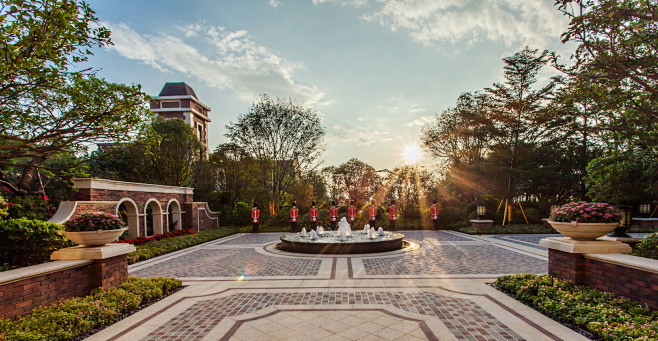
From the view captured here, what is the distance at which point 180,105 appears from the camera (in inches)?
1610

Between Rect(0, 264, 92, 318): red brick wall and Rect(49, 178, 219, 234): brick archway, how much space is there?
4911 mm

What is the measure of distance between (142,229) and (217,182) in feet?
31.8

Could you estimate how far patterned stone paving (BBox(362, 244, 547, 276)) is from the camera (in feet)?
25.6

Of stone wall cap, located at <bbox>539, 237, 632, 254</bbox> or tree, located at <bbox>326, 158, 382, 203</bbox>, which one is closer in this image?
stone wall cap, located at <bbox>539, 237, 632, 254</bbox>

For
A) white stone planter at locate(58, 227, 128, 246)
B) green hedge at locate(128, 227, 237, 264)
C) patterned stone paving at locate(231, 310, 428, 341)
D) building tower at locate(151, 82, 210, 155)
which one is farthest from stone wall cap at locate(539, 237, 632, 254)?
building tower at locate(151, 82, 210, 155)

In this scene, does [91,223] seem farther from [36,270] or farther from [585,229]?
[585,229]

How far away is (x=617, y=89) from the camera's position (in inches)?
249

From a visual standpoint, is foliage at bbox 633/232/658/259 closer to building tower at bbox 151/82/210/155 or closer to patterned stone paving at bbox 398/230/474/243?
patterned stone paving at bbox 398/230/474/243

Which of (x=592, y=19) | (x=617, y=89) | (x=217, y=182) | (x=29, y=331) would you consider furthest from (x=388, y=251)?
(x=217, y=182)

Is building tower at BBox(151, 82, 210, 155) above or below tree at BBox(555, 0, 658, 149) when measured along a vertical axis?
above

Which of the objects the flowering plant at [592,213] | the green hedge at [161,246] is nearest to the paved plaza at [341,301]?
the green hedge at [161,246]

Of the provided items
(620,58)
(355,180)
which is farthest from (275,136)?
(620,58)

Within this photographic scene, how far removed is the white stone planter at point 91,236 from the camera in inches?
216

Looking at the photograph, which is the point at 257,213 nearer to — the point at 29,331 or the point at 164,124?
the point at 164,124
